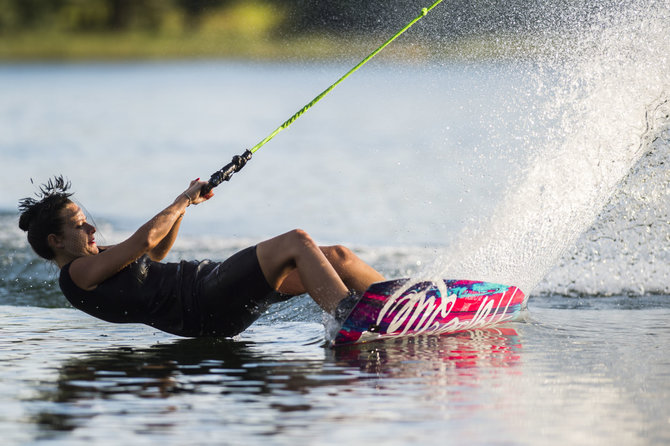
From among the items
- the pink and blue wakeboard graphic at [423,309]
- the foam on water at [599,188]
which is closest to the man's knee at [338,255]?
the pink and blue wakeboard graphic at [423,309]

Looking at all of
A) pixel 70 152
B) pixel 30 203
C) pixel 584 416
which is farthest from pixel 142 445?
pixel 70 152

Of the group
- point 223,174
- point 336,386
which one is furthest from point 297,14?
point 336,386

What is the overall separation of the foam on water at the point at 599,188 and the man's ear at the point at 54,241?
2.53 metres

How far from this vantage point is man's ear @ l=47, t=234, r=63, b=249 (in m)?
6.86

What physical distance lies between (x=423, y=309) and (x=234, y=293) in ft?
3.56

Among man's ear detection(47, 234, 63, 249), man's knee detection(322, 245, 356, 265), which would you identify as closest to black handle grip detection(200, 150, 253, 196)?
man's knee detection(322, 245, 356, 265)

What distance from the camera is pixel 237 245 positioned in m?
12.3

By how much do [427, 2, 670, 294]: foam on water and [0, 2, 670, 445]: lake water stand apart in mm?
18

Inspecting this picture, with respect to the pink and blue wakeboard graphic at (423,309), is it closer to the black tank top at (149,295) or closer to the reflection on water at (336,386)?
the reflection on water at (336,386)

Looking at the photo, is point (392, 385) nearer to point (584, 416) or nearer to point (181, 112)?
point (584, 416)

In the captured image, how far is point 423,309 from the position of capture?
7.06 metres

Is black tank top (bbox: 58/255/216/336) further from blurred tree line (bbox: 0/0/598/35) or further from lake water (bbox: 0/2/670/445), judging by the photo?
blurred tree line (bbox: 0/0/598/35)

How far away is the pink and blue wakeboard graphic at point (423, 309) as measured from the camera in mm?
6867

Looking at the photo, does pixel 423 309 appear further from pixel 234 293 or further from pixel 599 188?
pixel 599 188
